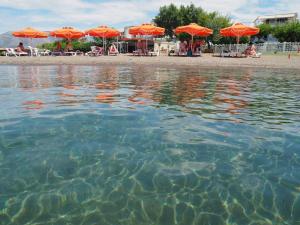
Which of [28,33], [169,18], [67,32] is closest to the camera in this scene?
[28,33]

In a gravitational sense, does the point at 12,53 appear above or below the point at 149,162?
above

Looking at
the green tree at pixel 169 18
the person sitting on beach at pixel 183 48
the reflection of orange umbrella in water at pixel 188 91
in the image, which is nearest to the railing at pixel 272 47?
the person sitting on beach at pixel 183 48

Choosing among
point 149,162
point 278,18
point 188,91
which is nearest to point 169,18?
point 188,91

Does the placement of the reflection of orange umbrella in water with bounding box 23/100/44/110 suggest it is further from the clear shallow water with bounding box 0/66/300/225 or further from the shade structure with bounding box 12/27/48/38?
the shade structure with bounding box 12/27/48/38

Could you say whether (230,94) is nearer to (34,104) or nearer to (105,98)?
(105,98)

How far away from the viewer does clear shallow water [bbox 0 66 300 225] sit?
3.57 meters

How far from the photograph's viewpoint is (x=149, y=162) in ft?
15.8

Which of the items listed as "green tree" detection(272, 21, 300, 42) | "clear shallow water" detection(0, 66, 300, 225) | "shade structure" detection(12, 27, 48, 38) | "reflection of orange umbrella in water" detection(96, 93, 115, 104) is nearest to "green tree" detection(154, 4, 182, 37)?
"green tree" detection(272, 21, 300, 42)

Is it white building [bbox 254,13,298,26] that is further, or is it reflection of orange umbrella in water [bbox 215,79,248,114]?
white building [bbox 254,13,298,26]

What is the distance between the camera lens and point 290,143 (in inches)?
223

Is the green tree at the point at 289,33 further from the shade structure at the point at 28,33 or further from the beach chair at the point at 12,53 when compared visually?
the beach chair at the point at 12,53

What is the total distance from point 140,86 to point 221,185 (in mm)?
8778

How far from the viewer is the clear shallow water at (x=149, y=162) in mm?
3569

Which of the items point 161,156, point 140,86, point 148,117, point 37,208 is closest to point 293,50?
point 140,86
